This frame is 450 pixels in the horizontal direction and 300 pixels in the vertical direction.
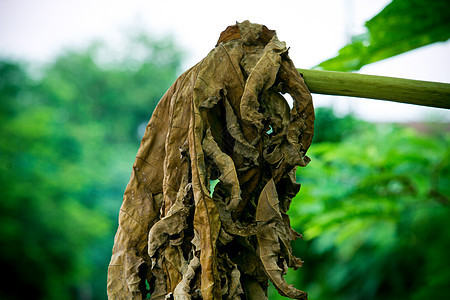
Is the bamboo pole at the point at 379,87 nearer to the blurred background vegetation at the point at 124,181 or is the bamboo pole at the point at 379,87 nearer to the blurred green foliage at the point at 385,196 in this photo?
the blurred background vegetation at the point at 124,181

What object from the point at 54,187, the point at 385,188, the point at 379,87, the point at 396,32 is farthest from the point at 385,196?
the point at 54,187

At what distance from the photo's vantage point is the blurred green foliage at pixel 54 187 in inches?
275

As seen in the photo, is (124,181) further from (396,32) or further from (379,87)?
(379,87)

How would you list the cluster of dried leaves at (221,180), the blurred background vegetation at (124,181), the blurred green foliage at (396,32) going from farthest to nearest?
the blurred background vegetation at (124,181) < the blurred green foliage at (396,32) < the cluster of dried leaves at (221,180)

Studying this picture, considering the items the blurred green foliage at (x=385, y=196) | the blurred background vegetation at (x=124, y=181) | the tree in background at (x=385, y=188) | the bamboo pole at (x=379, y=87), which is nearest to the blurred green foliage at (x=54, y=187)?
the blurred background vegetation at (x=124, y=181)

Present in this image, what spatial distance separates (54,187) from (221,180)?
852 centimetres

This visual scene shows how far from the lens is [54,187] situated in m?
8.18

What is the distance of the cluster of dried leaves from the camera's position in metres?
0.50

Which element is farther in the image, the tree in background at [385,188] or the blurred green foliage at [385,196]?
the blurred green foliage at [385,196]

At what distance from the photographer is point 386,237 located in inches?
88.0

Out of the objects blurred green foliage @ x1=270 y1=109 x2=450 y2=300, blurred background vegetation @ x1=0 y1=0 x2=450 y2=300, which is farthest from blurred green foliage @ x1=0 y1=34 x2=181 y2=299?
blurred green foliage @ x1=270 y1=109 x2=450 y2=300

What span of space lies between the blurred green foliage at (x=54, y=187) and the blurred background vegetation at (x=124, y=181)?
1.2 inches

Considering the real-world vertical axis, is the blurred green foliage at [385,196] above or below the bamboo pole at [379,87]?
below

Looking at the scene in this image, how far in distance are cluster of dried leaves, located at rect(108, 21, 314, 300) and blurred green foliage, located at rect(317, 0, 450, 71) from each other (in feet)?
1.04
